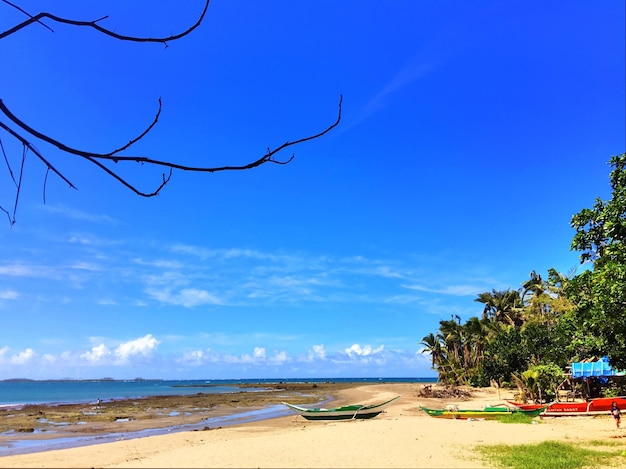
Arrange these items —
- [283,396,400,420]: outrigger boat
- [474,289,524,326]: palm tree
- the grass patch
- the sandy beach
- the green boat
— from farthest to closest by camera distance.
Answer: [474,289,524,326]: palm tree
[283,396,400,420]: outrigger boat
the green boat
the sandy beach
the grass patch

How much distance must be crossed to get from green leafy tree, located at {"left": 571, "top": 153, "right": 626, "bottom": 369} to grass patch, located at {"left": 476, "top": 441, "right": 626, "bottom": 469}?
3127 mm

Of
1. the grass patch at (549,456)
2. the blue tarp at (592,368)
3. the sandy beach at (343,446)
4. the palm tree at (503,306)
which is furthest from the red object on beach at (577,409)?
the palm tree at (503,306)

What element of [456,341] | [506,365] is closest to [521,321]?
[456,341]

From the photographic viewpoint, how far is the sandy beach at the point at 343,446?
12.2 m

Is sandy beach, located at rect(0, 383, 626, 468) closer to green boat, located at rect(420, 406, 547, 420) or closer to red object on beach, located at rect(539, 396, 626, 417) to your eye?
red object on beach, located at rect(539, 396, 626, 417)

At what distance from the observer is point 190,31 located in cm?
192

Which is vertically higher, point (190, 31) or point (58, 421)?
point (190, 31)

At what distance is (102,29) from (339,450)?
14454 mm

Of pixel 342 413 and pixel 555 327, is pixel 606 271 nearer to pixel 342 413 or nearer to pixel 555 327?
pixel 555 327

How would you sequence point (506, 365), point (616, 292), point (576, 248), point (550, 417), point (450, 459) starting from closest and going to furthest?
1. point (616, 292)
2. point (450, 459)
3. point (576, 248)
4. point (550, 417)
5. point (506, 365)

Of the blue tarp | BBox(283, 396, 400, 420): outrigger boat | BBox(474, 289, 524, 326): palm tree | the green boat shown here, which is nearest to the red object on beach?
the green boat

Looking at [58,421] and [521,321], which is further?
[521,321]

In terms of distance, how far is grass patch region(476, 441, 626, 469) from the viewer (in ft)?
37.4

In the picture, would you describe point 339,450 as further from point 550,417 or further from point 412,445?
point 550,417
